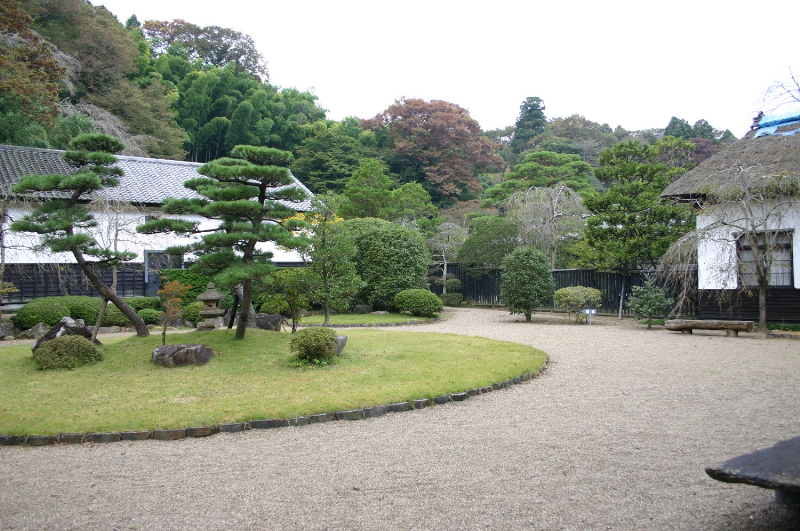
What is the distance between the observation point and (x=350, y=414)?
6.35 meters

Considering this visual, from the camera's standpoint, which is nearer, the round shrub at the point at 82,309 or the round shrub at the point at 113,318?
the round shrub at the point at 82,309

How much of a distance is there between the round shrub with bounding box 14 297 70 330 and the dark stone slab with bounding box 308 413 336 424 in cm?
1142

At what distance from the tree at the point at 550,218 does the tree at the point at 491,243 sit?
0.65 m

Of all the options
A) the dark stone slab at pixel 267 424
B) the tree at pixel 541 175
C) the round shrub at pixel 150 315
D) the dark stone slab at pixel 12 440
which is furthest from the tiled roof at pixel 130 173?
the tree at pixel 541 175

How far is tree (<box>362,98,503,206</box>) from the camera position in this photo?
35.3 meters

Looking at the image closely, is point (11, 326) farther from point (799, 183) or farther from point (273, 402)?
point (799, 183)

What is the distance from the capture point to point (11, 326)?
46.0ft

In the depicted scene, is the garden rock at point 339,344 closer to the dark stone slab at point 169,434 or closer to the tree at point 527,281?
the dark stone slab at point 169,434

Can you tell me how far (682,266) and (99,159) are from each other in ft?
→ 46.8

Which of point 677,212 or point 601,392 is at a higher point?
point 677,212

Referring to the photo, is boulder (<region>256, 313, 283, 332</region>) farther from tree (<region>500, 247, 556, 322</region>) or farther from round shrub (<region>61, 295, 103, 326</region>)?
tree (<region>500, 247, 556, 322</region>)

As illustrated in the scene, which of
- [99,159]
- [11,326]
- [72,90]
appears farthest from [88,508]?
[72,90]

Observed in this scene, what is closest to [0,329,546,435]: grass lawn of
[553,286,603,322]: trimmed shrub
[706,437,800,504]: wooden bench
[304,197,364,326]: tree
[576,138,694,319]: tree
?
[706,437,800,504]: wooden bench

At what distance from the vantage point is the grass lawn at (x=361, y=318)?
661 inches
